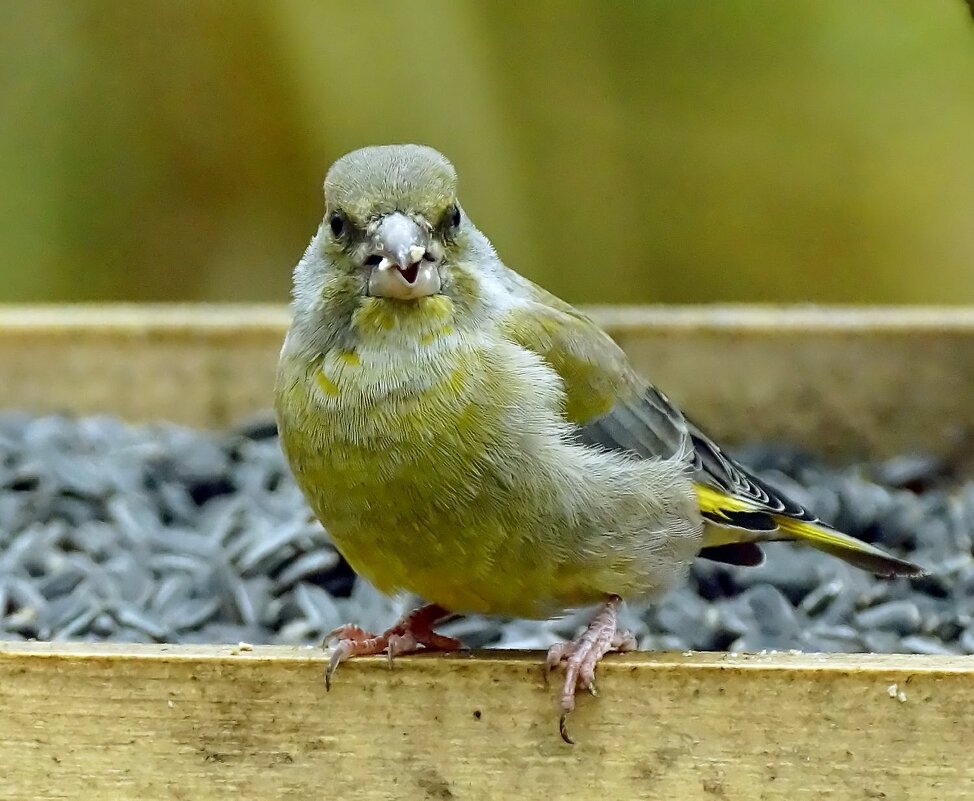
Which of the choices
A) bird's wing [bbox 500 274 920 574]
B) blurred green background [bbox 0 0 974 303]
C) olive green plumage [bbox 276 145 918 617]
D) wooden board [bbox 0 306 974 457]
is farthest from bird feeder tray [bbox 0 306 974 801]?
blurred green background [bbox 0 0 974 303]

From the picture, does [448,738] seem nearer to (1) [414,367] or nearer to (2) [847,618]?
Answer: (1) [414,367]

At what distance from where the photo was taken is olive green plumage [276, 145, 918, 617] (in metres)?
2.23

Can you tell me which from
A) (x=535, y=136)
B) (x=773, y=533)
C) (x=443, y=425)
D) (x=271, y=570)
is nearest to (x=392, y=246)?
(x=443, y=425)

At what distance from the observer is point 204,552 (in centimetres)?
322

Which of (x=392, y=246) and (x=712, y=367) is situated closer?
(x=392, y=246)

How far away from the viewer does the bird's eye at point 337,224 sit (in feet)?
7.72

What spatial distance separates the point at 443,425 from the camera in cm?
225

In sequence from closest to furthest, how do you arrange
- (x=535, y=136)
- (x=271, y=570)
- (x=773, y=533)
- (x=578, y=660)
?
1. (x=578, y=660)
2. (x=773, y=533)
3. (x=271, y=570)
4. (x=535, y=136)

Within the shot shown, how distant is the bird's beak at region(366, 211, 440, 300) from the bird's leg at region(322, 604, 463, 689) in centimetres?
58

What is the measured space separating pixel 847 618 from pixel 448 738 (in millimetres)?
1242

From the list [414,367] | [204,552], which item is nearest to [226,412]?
[204,552]

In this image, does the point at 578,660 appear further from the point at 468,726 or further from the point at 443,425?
the point at 443,425

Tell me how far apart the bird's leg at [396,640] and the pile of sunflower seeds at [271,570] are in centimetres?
55

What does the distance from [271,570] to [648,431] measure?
101 centimetres
